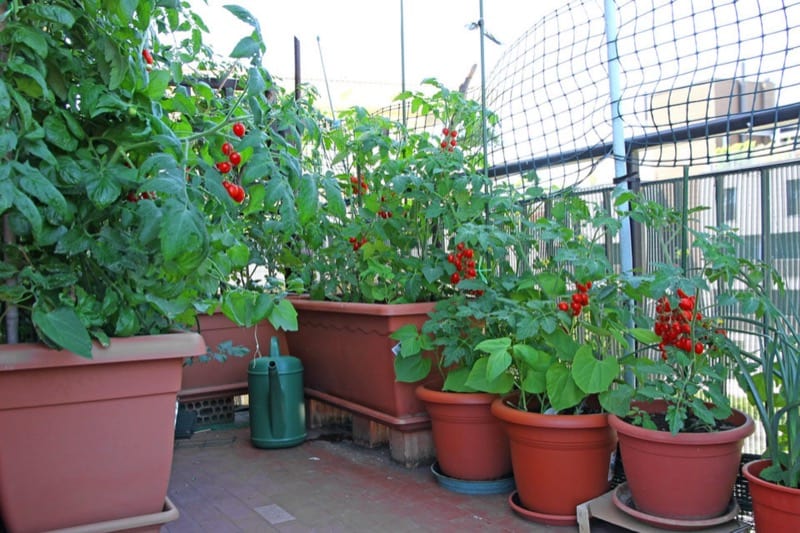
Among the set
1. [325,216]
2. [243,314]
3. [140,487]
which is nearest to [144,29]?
[243,314]

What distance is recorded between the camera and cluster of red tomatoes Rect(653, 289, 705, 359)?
2123mm

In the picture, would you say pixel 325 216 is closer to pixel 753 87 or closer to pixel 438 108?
pixel 438 108

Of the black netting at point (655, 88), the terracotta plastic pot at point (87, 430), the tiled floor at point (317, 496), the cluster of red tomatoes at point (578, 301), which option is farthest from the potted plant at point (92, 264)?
the black netting at point (655, 88)

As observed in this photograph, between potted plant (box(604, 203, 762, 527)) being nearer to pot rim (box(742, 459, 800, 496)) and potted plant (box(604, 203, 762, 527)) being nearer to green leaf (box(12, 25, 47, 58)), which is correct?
pot rim (box(742, 459, 800, 496))

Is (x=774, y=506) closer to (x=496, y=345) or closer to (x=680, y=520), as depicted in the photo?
(x=680, y=520)

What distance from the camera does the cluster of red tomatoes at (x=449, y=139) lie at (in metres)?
3.32

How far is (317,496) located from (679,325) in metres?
1.49

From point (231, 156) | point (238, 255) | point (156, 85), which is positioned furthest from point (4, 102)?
point (238, 255)

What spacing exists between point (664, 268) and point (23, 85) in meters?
1.77

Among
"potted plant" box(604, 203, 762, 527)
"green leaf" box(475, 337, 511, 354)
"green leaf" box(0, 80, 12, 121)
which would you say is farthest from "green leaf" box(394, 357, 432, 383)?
"green leaf" box(0, 80, 12, 121)

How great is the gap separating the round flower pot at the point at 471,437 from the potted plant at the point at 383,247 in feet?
1.18

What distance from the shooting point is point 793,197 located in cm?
225

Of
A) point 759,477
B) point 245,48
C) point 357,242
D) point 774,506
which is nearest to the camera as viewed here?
point 245,48

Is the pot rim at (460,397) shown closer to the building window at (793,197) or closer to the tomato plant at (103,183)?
the tomato plant at (103,183)
